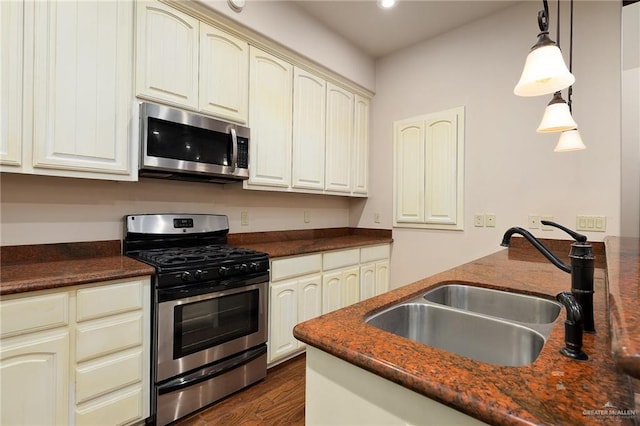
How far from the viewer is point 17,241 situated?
5.47 ft

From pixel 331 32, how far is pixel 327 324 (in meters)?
2.97

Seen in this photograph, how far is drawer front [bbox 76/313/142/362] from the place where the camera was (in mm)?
1438

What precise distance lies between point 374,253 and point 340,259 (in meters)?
0.53

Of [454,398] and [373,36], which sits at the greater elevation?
[373,36]

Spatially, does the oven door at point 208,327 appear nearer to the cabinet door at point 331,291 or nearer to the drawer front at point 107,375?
the drawer front at point 107,375

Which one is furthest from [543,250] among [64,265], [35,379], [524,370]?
[64,265]

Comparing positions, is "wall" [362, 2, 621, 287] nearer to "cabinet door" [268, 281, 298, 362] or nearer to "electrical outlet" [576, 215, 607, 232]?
"electrical outlet" [576, 215, 607, 232]

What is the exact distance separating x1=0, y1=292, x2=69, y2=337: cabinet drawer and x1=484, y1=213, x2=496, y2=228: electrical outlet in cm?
293

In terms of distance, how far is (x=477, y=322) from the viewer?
1016mm

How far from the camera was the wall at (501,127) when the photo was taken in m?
2.19

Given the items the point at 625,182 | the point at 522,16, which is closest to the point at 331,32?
the point at 522,16

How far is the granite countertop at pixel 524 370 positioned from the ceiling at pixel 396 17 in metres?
2.54

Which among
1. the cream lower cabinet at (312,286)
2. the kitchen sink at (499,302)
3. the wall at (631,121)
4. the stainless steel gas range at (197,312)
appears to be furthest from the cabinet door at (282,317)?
the wall at (631,121)

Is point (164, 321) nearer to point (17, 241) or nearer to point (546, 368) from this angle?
point (17, 241)
